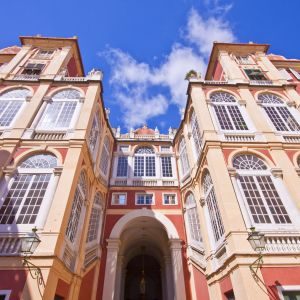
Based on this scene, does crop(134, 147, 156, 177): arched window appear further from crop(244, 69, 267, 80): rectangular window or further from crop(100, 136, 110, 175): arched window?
crop(244, 69, 267, 80): rectangular window

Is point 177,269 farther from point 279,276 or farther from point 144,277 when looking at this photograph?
point 144,277

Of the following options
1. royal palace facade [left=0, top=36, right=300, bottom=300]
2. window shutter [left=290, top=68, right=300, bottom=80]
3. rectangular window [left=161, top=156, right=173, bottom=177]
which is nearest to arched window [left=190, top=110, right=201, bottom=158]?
royal palace facade [left=0, top=36, right=300, bottom=300]

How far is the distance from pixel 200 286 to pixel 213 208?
4.99 meters

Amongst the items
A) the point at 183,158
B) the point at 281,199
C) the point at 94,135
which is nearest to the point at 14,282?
the point at 94,135

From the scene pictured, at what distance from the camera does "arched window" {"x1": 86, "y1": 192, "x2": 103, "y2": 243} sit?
14166mm

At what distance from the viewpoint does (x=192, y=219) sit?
15.4 meters

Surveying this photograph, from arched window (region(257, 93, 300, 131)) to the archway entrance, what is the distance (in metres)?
18.7

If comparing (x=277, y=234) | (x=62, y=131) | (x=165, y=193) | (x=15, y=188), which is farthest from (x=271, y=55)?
(x=15, y=188)

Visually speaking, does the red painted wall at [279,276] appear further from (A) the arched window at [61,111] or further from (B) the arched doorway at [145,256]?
(A) the arched window at [61,111]

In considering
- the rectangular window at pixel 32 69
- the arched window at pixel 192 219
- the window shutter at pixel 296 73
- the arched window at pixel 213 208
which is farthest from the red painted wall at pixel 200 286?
the rectangular window at pixel 32 69

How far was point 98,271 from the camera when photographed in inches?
558

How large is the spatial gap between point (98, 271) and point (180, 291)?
541 cm

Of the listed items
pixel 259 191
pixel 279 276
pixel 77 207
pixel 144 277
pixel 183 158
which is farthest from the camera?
pixel 144 277

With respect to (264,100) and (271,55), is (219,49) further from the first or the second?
(264,100)
